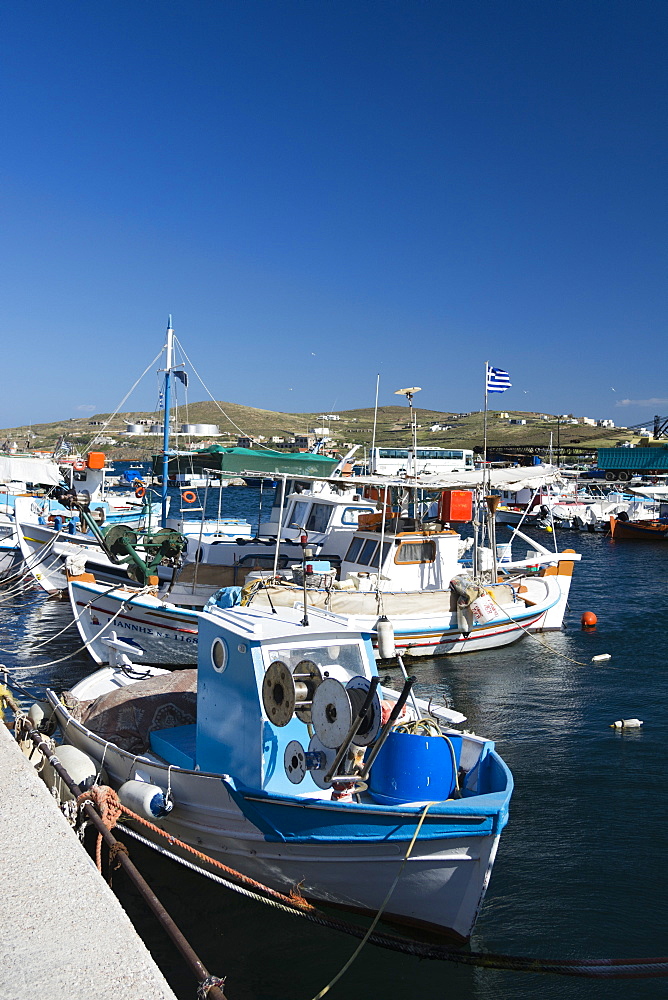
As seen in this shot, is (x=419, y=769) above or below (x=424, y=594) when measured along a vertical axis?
above

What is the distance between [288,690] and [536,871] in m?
4.57

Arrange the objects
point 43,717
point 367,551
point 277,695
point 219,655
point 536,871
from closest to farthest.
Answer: point 277,695
point 219,655
point 536,871
point 43,717
point 367,551

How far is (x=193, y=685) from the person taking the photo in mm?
11430

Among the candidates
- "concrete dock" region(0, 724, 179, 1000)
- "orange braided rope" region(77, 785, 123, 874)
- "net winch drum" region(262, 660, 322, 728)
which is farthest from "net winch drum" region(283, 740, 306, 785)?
"concrete dock" region(0, 724, 179, 1000)

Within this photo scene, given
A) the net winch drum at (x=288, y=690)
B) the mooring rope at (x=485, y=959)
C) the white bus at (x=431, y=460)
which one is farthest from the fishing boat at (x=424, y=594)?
the white bus at (x=431, y=460)

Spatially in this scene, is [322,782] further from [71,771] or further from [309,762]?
[71,771]

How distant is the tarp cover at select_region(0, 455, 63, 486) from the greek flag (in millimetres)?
31016

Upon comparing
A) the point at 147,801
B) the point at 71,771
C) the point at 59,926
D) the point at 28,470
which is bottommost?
the point at 147,801

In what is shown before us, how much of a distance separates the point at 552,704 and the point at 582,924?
27.2 feet

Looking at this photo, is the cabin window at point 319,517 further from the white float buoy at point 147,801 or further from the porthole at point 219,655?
the white float buoy at point 147,801

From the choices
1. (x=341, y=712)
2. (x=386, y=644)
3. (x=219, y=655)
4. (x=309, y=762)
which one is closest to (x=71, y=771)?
(x=219, y=655)

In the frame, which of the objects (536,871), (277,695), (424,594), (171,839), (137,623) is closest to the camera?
(277,695)

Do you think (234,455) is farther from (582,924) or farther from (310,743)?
(582,924)

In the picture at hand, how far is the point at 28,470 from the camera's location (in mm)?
45688
